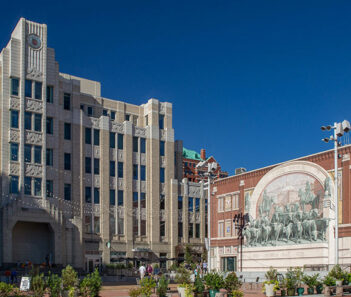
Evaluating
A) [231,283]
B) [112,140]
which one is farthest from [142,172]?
[231,283]

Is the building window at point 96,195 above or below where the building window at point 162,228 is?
above

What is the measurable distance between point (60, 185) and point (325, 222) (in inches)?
1378

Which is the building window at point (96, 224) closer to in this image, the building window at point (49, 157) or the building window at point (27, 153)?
the building window at point (49, 157)

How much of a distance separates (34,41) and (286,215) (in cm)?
3870

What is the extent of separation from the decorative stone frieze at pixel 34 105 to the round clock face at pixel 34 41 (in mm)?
7208

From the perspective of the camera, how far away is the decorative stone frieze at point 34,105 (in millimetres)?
66188

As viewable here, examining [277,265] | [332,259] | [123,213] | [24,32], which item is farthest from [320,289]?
[24,32]

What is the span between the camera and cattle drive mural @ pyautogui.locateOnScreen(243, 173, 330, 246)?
1870 inches

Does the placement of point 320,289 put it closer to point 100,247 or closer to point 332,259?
point 332,259

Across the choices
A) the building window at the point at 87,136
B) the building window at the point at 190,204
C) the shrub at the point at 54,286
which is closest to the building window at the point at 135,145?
the building window at the point at 87,136

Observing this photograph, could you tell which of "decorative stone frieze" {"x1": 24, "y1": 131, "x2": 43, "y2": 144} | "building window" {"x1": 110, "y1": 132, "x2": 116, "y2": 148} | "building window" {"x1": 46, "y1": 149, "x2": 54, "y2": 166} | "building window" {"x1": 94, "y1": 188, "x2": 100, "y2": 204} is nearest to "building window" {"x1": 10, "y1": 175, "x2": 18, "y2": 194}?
"decorative stone frieze" {"x1": 24, "y1": 131, "x2": 43, "y2": 144}

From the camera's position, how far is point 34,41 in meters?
68.5

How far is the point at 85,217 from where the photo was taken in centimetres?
7044

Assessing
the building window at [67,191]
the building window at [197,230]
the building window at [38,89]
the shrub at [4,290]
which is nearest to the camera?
the shrub at [4,290]
